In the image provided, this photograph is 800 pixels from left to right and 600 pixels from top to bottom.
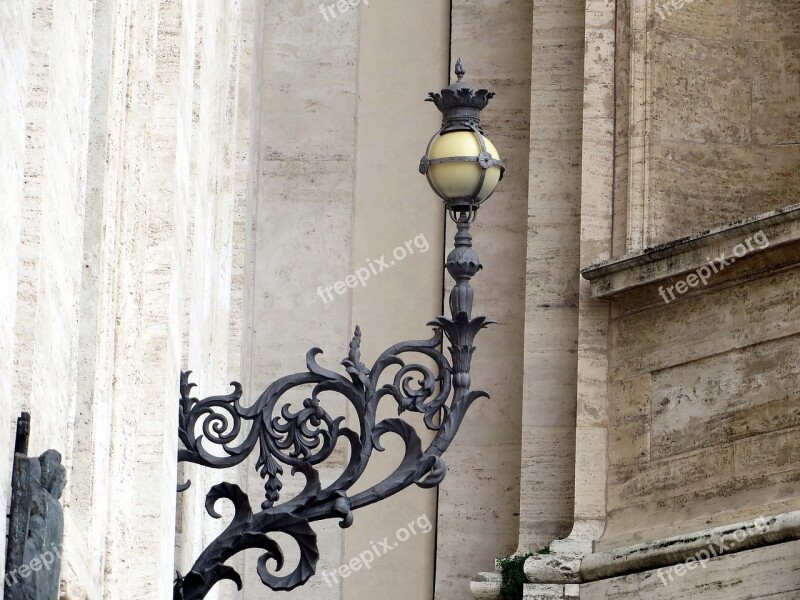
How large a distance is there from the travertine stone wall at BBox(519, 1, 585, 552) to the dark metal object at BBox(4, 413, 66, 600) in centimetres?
633

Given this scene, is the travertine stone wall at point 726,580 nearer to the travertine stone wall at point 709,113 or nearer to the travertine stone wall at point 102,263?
the travertine stone wall at point 709,113

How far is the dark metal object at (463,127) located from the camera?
21.8 ft

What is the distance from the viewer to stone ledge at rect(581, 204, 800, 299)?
925 cm

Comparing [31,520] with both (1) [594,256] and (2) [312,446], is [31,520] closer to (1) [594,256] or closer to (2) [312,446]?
(2) [312,446]

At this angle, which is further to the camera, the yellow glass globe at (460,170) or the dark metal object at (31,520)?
the yellow glass globe at (460,170)

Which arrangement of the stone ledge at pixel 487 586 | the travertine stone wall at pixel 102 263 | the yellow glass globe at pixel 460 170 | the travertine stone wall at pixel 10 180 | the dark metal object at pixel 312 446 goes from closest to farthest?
1. the travertine stone wall at pixel 10 180
2. the travertine stone wall at pixel 102 263
3. the dark metal object at pixel 312 446
4. the yellow glass globe at pixel 460 170
5. the stone ledge at pixel 487 586

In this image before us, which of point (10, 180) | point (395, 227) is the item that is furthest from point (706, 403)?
point (10, 180)

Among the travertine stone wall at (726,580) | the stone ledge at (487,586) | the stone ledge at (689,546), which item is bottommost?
the stone ledge at (487,586)

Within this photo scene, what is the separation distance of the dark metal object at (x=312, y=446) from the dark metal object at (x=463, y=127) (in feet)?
1.01

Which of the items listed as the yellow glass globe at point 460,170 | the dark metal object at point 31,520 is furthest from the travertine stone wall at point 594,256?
the dark metal object at point 31,520

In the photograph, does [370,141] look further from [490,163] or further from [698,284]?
[490,163]

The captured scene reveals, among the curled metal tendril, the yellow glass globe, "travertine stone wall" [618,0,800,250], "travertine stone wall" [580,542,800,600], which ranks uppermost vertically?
"travertine stone wall" [618,0,800,250]

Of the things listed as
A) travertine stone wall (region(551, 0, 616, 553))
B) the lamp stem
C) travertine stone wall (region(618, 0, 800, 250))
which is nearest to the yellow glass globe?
the lamp stem

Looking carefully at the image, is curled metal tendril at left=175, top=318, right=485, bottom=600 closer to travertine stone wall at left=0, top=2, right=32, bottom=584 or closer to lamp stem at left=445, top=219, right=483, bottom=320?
lamp stem at left=445, top=219, right=483, bottom=320
